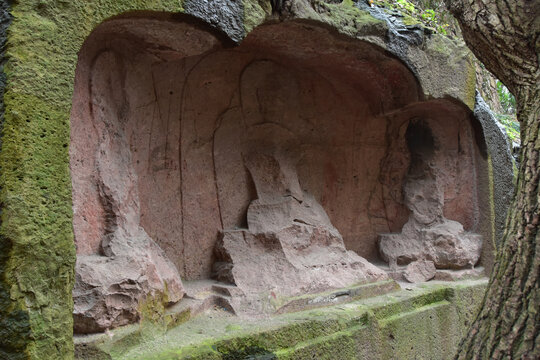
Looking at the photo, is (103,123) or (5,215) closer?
(5,215)

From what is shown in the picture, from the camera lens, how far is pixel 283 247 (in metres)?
3.14

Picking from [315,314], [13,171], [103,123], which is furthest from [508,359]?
[103,123]

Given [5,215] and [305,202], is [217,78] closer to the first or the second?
[305,202]

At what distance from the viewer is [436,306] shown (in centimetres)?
336

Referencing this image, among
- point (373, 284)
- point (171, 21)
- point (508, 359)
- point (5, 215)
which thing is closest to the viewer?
point (508, 359)

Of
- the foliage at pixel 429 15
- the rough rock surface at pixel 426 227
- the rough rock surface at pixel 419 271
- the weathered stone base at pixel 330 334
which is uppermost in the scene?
the foliage at pixel 429 15

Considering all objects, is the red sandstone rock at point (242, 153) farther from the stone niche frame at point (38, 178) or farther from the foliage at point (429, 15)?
the foliage at point (429, 15)

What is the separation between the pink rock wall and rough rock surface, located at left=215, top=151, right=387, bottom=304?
0.13 metres

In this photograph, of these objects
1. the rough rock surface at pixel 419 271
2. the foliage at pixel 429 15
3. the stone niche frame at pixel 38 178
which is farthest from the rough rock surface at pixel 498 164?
the stone niche frame at pixel 38 178

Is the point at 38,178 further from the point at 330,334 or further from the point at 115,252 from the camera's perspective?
the point at 330,334

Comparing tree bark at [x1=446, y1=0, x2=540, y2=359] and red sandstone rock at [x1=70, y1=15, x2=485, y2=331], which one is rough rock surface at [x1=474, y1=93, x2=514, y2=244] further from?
tree bark at [x1=446, y1=0, x2=540, y2=359]

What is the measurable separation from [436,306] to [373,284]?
18.9 inches

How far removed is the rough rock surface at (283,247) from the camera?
2982 mm

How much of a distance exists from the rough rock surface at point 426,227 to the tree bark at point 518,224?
223 cm
